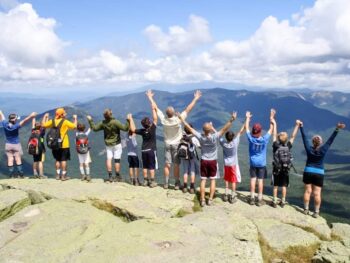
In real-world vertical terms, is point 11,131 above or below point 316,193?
above

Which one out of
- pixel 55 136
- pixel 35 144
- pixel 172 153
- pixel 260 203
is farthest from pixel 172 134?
pixel 35 144

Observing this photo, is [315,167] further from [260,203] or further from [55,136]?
[55,136]

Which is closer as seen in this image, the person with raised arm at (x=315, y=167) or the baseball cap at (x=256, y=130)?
the person with raised arm at (x=315, y=167)

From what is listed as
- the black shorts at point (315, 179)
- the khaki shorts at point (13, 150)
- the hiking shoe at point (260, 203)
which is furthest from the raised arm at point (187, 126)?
the khaki shorts at point (13, 150)

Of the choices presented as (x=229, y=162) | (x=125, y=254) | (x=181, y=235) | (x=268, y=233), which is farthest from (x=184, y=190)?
(x=125, y=254)

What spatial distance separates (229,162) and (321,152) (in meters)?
5.05

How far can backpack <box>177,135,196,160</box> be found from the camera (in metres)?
21.5

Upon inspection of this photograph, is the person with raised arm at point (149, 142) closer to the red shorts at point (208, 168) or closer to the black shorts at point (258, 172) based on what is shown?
the red shorts at point (208, 168)

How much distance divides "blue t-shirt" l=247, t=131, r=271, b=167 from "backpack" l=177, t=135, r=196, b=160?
3.28 metres

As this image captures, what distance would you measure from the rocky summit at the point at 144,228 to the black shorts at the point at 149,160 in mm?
1406

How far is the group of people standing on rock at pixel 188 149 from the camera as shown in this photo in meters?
20.4

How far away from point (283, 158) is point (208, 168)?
172 inches

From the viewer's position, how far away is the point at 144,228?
1520 cm

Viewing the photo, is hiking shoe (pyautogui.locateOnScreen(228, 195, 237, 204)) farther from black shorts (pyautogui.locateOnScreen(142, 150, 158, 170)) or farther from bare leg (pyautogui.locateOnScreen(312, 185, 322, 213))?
black shorts (pyautogui.locateOnScreen(142, 150, 158, 170))
